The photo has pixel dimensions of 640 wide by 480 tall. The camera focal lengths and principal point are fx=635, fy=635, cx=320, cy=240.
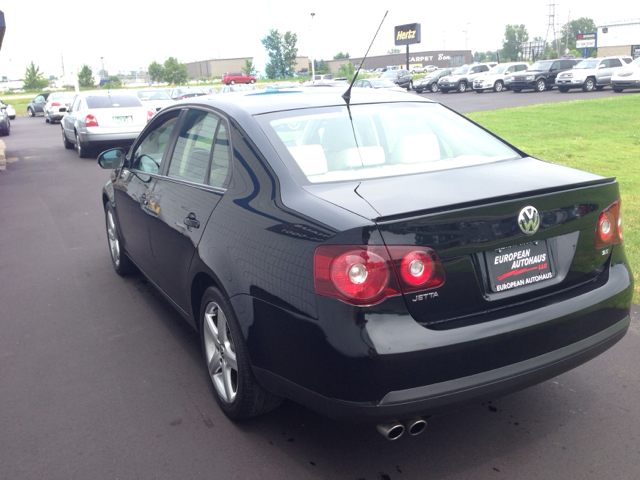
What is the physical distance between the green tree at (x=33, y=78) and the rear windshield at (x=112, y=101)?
69.9 meters

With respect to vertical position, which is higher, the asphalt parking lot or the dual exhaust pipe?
the dual exhaust pipe

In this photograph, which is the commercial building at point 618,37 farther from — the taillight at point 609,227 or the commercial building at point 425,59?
the taillight at point 609,227

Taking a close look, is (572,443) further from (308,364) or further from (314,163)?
(314,163)

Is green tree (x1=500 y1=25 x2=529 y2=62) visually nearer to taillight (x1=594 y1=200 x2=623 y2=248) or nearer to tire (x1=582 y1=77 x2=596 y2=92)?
tire (x1=582 y1=77 x2=596 y2=92)

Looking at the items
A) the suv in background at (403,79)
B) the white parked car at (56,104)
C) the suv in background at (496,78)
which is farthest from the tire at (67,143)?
the suv in background at (403,79)

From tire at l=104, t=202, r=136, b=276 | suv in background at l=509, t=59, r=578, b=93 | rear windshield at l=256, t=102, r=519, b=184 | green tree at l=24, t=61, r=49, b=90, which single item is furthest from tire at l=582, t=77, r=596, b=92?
green tree at l=24, t=61, r=49, b=90

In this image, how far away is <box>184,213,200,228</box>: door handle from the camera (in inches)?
142

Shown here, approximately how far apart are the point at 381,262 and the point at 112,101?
1581cm

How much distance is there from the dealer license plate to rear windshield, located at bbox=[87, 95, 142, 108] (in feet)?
50.4

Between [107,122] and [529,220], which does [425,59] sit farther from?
[529,220]

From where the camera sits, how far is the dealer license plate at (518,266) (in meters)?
2.71

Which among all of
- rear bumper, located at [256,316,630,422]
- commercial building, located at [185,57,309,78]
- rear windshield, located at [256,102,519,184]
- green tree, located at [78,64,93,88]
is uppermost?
commercial building, located at [185,57,309,78]

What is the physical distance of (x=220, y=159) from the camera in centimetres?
362

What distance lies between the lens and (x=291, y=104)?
379 centimetres
